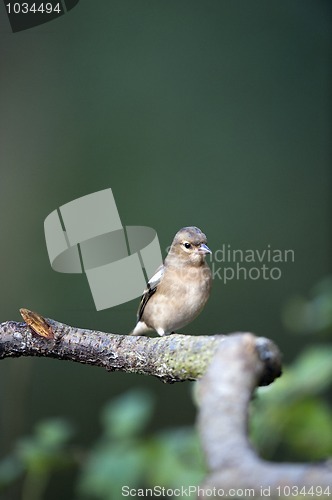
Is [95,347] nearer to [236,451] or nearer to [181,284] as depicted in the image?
[181,284]

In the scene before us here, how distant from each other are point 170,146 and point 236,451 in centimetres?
338

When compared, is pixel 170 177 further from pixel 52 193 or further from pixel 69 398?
pixel 69 398

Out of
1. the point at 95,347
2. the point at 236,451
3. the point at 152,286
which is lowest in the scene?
the point at 152,286

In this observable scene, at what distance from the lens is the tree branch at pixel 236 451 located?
55cm

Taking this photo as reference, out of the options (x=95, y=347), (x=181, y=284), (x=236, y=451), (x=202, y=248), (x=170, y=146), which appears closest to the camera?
(x=236, y=451)

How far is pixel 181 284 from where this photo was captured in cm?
187

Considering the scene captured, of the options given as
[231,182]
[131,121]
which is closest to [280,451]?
[231,182]

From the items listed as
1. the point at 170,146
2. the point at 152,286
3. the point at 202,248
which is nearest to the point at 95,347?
the point at 202,248

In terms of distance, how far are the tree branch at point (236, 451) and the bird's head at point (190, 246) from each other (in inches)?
40.0

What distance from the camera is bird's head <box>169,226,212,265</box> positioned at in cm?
175

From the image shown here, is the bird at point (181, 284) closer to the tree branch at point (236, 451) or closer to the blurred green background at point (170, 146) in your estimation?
the tree branch at point (236, 451)

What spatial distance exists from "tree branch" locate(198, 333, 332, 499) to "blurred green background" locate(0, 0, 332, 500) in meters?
2.56

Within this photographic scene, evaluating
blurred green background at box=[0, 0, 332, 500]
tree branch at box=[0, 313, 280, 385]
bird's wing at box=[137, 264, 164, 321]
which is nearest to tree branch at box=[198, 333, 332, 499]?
tree branch at box=[0, 313, 280, 385]

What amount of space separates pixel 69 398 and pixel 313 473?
3.14 meters
